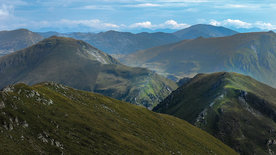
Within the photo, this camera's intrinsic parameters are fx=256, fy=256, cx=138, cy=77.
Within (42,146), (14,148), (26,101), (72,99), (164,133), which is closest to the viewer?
(14,148)

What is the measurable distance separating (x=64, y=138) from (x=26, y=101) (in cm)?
2478

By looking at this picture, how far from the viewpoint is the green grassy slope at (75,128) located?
305 feet

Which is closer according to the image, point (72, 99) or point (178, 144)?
point (72, 99)

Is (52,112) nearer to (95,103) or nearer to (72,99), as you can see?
(72,99)

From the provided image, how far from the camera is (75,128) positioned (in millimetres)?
113562

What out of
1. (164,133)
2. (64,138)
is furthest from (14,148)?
(164,133)

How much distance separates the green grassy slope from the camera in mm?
92875

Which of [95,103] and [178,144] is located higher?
[95,103]

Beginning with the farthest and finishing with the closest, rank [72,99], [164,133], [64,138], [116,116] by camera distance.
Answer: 1. [164,133]
2. [116,116]
3. [72,99]
4. [64,138]

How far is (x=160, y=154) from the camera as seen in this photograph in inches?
5022

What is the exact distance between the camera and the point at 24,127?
314 feet

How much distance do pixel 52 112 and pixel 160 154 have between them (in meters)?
56.0

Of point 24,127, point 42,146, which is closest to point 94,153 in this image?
point 42,146

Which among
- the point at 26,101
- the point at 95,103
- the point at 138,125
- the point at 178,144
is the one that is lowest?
the point at 178,144
